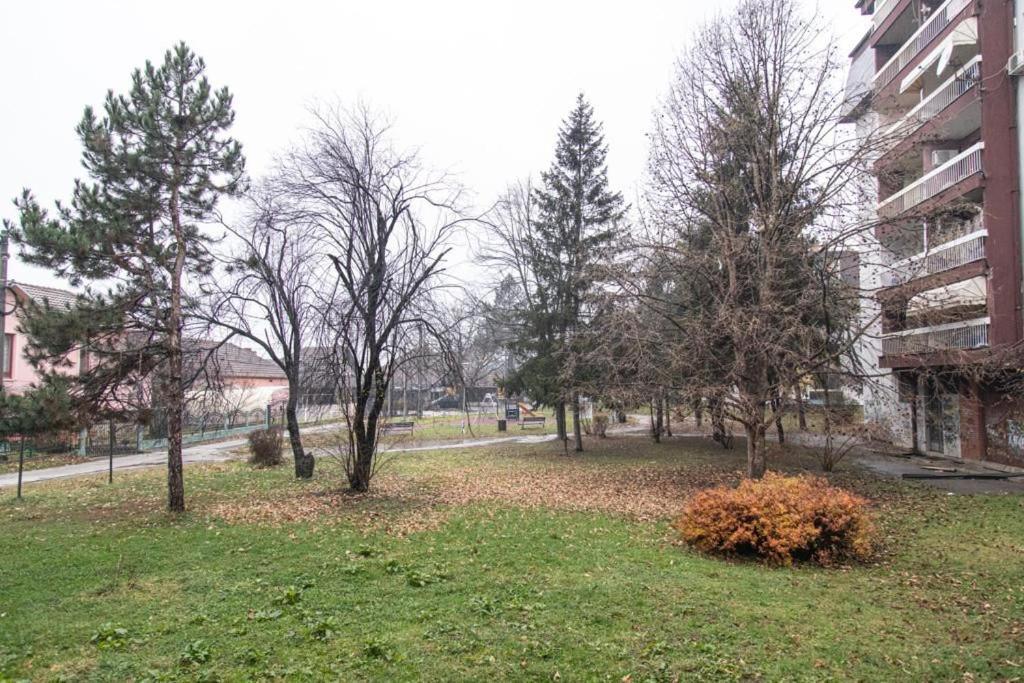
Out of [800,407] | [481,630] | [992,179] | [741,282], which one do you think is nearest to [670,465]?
[800,407]

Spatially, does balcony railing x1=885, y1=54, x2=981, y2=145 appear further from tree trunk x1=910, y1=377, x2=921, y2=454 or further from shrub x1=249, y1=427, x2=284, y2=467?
shrub x1=249, y1=427, x2=284, y2=467

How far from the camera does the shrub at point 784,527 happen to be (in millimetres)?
7539

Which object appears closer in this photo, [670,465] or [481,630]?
[481,630]

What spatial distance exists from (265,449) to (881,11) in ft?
94.0

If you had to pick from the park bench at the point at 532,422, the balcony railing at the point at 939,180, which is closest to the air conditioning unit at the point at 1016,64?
the balcony railing at the point at 939,180

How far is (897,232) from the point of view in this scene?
14.0 m

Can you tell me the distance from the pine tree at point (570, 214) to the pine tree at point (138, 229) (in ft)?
42.5

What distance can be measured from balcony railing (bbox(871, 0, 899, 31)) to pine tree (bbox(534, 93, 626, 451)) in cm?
1222

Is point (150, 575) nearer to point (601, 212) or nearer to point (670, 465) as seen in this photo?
point (670, 465)

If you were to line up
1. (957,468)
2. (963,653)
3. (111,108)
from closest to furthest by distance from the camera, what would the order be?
(963,653)
(111,108)
(957,468)

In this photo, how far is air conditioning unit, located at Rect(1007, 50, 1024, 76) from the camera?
54.2ft

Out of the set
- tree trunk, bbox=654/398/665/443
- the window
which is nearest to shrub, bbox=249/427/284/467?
tree trunk, bbox=654/398/665/443

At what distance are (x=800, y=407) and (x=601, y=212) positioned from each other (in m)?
11.8

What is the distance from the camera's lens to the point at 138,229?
1126 centimetres
